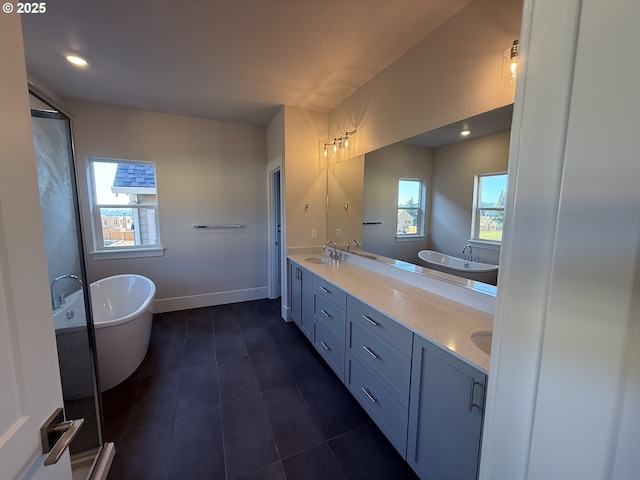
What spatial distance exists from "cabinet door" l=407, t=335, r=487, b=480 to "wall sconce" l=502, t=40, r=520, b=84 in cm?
148

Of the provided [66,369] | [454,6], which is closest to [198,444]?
[66,369]

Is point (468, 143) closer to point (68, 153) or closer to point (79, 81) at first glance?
point (68, 153)

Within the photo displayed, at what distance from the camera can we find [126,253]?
11.3ft

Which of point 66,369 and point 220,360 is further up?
point 66,369

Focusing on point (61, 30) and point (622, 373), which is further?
point (61, 30)

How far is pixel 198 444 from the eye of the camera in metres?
1.68

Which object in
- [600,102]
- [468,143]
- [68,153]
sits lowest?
[600,102]

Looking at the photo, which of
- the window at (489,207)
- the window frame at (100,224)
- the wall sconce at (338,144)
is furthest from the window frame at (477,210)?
the window frame at (100,224)

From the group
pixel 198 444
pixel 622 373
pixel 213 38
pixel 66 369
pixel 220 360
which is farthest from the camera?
pixel 220 360

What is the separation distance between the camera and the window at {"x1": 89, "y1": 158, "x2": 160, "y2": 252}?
3324 millimetres

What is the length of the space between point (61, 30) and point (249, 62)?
1.29m

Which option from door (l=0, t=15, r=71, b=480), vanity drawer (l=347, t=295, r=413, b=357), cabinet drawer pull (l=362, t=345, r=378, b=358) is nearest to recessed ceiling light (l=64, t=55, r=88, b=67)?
door (l=0, t=15, r=71, b=480)

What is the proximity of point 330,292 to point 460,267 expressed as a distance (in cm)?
103

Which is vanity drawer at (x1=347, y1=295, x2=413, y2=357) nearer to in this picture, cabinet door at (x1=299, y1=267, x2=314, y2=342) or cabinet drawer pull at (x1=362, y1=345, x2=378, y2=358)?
cabinet drawer pull at (x1=362, y1=345, x2=378, y2=358)
